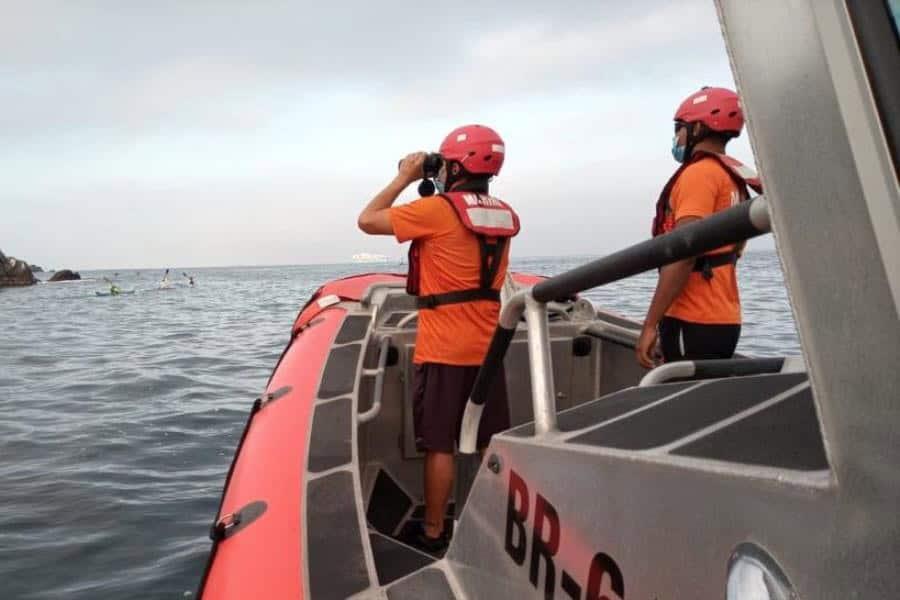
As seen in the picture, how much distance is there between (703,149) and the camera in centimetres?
297

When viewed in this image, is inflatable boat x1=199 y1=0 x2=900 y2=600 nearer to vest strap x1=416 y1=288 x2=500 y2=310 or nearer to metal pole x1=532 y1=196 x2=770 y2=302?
metal pole x1=532 y1=196 x2=770 y2=302

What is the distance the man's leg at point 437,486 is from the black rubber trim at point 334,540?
57 cm

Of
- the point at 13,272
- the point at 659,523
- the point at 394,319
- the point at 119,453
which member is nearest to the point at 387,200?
the point at 394,319

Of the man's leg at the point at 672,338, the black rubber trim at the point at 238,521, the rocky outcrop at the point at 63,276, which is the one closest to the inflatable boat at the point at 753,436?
the black rubber trim at the point at 238,521

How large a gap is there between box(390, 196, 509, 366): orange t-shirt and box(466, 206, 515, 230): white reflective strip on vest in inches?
2.8

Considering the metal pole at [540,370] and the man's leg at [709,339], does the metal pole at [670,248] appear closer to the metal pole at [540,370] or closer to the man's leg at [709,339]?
the metal pole at [540,370]

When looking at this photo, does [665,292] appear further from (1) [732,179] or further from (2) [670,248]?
(2) [670,248]

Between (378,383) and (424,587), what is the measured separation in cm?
185

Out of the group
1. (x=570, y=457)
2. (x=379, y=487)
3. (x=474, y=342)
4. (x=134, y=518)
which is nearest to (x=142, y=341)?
(x=134, y=518)

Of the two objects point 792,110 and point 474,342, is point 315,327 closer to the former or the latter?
point 474,342

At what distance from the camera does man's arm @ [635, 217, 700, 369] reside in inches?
112

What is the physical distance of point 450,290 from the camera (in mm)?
3033

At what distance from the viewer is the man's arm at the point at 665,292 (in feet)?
9.31

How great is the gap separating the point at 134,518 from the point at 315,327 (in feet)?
6.03
